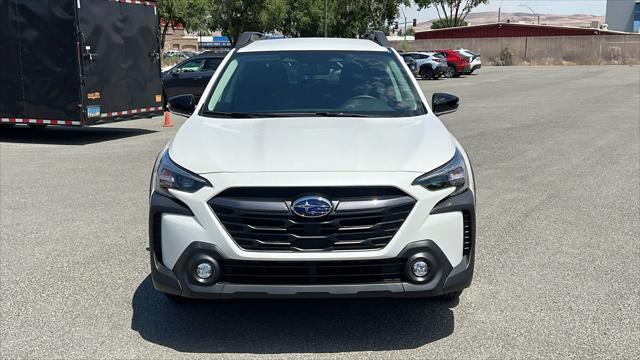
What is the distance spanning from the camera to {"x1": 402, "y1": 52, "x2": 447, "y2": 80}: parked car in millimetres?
35344

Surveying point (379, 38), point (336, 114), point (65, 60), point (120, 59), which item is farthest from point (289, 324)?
point (120, 59)

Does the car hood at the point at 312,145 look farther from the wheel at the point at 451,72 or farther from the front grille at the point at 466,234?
the wheel at the point at 451,72

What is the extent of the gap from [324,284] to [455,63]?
3544cm

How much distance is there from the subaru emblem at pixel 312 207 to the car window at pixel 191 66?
16.0m

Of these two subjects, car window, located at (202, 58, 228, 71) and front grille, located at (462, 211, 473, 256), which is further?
car window, located at (202, 58, 228, 71)

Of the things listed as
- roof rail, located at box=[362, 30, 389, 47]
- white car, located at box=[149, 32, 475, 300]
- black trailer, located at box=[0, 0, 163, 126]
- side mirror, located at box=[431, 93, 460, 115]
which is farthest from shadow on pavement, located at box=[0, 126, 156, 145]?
white car, located at box=[149, 32, 475, 300]

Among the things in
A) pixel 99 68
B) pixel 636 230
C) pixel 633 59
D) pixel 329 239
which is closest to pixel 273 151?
pixel 329 239

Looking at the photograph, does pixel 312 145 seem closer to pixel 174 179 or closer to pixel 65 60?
pixel 174 179

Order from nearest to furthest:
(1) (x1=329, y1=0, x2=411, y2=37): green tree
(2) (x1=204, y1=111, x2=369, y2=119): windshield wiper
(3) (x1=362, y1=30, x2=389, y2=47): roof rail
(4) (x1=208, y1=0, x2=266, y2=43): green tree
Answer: (2) (x1=204, y1=111, x2=369, y2=119): windshield wiper → (3) (x1=362, y1=30, x2=389, y2=47): roof rail → (4) (x1=208, y1=0, x2=266, y2=43): green tree → (1) (x1=329, y1=0, x2=411, y2=37): green tree

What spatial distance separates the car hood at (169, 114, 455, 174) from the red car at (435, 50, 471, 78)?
34097 mm

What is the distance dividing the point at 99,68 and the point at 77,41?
70 centimetres

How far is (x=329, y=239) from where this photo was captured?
3.56 metres

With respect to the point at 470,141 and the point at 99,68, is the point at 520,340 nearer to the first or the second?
the point at 470,141

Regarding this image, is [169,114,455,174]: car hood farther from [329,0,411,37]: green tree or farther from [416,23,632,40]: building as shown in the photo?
[416,23,632,40]: building
